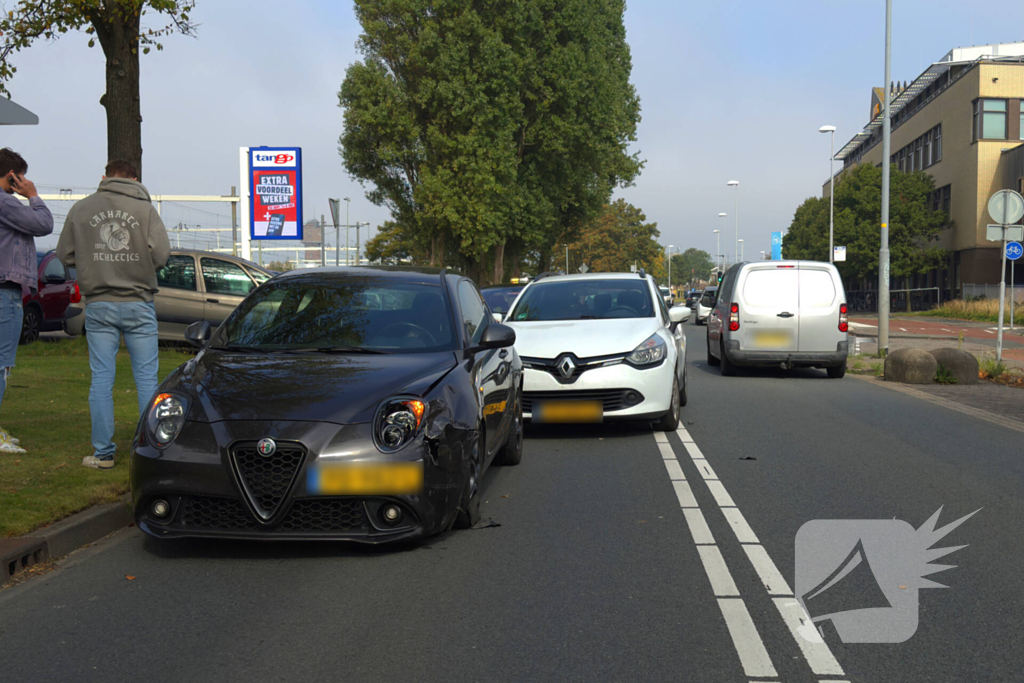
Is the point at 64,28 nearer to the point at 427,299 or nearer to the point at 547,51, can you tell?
the point at 427,299

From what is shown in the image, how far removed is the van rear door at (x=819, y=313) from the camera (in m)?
14.6

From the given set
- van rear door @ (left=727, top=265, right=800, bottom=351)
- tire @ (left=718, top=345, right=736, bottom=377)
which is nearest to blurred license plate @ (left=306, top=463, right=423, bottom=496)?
van rear door @ (left=727, top=265, right=800, bottom=351)

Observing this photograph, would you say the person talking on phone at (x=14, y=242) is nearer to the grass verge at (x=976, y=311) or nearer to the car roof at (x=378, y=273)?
the car roof at (x=378, y=273)

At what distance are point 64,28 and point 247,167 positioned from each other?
10.9 meters

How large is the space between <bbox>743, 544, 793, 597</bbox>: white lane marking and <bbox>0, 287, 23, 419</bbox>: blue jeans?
200 inches

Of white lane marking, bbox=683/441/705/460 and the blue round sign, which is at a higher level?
the blue round sign

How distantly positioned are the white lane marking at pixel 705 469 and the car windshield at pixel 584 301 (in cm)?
246

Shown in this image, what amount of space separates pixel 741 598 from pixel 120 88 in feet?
39.9

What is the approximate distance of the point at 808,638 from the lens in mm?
3988

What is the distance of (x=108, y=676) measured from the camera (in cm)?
358

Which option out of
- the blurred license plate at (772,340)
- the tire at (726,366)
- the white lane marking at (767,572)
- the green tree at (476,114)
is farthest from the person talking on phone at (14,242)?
the green tree at (476,114)

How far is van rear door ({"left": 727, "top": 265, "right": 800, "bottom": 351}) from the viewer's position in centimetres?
1471

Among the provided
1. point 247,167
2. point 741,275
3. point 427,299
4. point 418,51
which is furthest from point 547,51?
point 427,299

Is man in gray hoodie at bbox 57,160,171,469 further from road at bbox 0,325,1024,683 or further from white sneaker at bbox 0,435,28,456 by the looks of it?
road at bbox 0,325,1024,683
